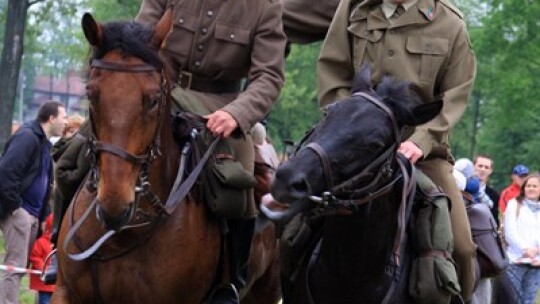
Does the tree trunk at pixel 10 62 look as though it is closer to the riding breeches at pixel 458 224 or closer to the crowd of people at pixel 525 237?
the crowd of people at pixel 525 237

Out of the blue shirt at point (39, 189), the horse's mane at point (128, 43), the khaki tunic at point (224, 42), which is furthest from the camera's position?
the blue shirt at point (39, 189)

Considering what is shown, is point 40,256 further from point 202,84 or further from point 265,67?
point 265,67

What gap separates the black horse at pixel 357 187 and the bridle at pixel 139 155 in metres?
1.01

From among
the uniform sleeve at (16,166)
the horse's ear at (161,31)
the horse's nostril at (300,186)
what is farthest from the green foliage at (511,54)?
the horse's nostril at (300,186)

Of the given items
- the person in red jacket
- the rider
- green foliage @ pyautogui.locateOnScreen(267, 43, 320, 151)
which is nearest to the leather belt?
the rider

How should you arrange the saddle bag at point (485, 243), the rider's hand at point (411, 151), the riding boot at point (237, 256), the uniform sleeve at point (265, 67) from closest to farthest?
the rider's hand at point (411, 151), the riding boot at point (237, 256), the uniform sleeve at point (265, 67), the saddle bag at point (485, 243)

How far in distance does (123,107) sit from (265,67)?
187cm

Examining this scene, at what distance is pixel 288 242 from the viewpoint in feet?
24.2

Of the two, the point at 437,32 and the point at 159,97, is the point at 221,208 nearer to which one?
the point at 159,97

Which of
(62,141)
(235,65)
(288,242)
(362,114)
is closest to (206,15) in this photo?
(235,65)

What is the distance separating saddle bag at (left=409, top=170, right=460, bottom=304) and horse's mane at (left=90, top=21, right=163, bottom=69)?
1792 millimetres

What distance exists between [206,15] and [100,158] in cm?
202

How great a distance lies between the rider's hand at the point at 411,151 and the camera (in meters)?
7.11

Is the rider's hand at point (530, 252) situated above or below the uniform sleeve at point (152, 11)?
below
